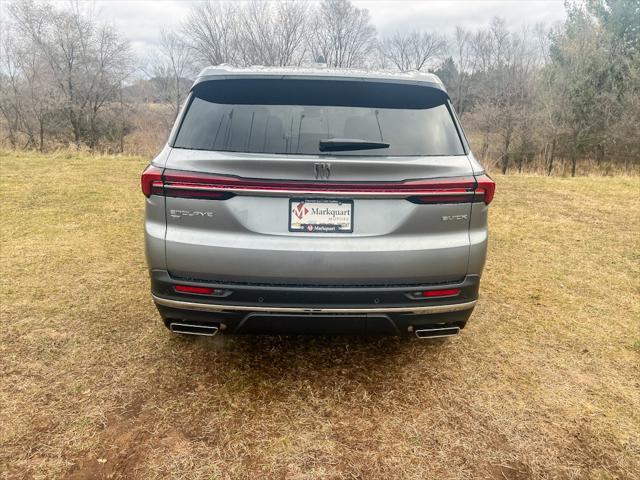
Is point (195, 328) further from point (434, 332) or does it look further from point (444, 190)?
point (444, 190)

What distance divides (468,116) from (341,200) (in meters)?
33.4

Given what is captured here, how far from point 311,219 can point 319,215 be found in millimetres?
44

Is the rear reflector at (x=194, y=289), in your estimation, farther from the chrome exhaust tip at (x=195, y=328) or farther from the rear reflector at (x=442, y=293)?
the rear reflector at (x=442, y=293)

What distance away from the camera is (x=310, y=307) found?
7.31 feet

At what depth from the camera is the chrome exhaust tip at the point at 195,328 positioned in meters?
2.38

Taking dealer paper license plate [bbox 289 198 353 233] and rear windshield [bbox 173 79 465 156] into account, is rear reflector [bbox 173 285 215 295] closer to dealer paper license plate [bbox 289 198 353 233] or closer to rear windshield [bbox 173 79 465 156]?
dealer paper license plate [bbox 289 198 353 233]

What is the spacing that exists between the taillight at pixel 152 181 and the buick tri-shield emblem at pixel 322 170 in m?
0.77

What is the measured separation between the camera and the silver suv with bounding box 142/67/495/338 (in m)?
2.15

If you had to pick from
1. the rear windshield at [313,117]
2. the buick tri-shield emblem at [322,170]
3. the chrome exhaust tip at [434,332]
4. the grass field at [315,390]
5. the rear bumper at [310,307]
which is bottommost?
the grass field at [315,390]

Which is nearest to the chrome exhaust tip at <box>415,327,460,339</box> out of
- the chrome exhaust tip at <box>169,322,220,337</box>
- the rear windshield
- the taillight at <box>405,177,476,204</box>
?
the taillight at <box>405,177,476,204</box>

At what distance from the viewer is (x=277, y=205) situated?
2.16m

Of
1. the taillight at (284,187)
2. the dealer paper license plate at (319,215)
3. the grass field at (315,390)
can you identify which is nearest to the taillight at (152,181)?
the taillight at (284,187)

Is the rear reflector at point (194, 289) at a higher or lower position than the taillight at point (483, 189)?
lower

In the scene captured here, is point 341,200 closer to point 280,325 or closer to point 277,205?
point 277,205
